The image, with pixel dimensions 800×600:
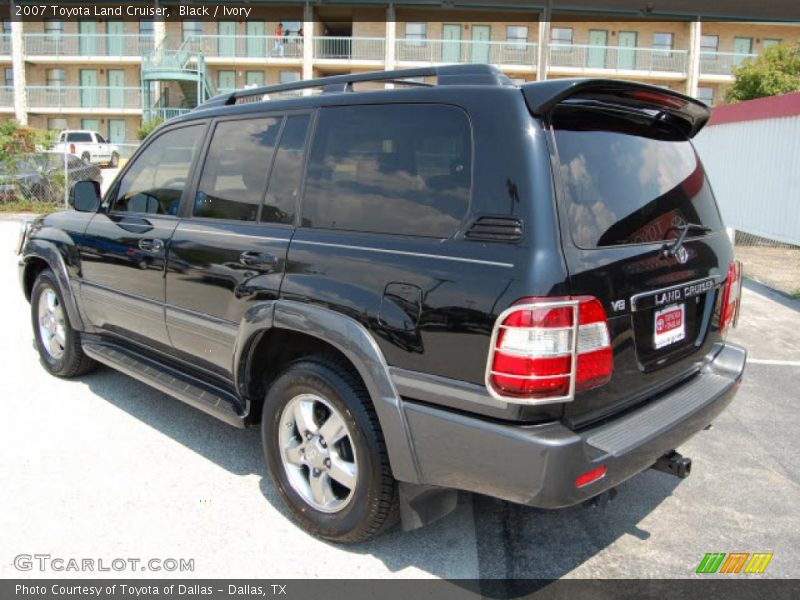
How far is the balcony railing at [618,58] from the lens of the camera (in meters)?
35.4

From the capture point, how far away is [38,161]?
16.7 m

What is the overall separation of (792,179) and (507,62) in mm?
27971

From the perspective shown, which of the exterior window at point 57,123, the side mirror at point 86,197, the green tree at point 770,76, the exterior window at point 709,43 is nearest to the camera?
the side mirror at point 86,197

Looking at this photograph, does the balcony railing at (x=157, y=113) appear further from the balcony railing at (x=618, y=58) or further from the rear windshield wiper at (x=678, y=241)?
the rear windshield wiper at (x=678, y=241)

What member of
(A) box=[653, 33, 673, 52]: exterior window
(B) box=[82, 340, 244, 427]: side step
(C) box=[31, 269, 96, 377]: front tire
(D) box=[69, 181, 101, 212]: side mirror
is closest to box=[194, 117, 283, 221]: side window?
(B) box=[82, 340, 244, 427]: side step

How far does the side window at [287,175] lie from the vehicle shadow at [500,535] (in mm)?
1486

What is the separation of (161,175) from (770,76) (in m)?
23.0

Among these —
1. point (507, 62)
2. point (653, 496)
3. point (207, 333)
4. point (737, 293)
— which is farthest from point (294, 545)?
point (507, 62)

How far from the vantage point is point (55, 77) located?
3906cm

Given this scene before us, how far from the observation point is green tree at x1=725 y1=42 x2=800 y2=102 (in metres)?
21.4

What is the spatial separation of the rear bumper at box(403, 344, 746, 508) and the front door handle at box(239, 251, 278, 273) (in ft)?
3.32

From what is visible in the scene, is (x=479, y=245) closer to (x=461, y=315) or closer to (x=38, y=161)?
(x=461, y=315)

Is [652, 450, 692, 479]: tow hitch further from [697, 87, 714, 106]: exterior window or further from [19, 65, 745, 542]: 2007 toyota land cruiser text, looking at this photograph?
[697, 87, 714, 106]: exterior window

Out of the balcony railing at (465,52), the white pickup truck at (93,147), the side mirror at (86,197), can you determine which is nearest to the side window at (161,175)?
the side mirror at (86,197)
